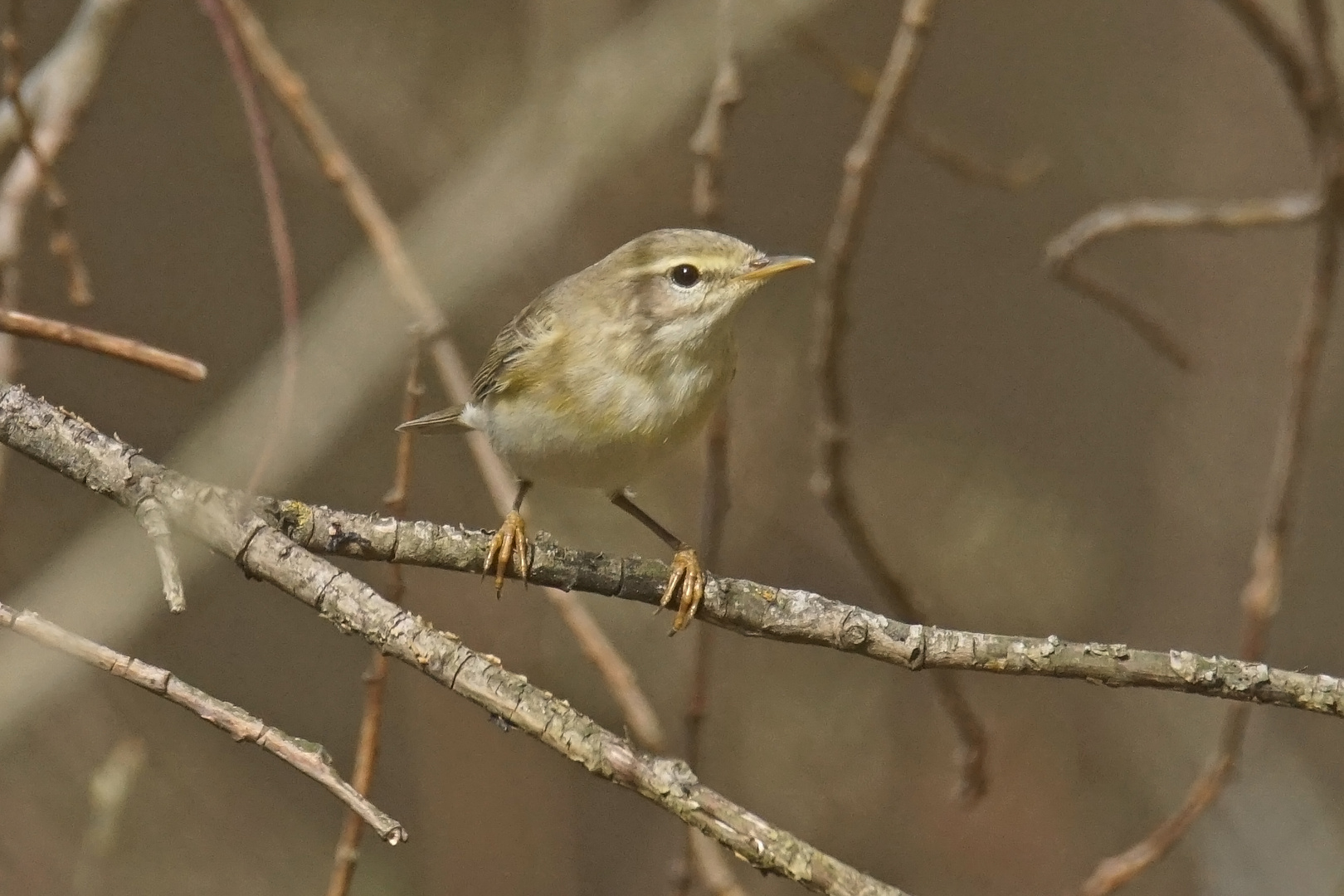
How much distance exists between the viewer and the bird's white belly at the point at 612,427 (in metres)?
2.79

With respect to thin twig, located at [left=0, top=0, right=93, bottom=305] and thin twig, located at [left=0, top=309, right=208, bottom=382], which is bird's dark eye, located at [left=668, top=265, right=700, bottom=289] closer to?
thin twig, located at [left=0, top=0, right=93, bottom=305]

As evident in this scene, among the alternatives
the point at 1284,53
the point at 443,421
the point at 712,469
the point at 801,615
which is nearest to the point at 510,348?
the point at 443,421

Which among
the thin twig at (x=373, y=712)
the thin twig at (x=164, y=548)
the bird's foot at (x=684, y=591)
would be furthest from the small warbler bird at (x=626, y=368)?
the thin twig at (x=164, y=548)

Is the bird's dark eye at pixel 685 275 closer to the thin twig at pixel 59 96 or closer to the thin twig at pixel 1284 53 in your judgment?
the thin twig at pixel 1284 53

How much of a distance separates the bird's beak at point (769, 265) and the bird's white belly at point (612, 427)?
23cm

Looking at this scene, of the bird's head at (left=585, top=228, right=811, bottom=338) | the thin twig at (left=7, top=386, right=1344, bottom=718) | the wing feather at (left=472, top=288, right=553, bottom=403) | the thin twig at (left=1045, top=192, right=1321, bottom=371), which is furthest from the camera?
the wing feather at (left=472, top=288, right=553, bottom=403)

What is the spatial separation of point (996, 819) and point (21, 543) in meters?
4.29

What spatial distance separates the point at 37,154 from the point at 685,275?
1.38 m

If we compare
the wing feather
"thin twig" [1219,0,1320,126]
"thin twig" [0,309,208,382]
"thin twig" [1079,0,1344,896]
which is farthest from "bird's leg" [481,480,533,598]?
"thin twig" [1219,0,1320,126]

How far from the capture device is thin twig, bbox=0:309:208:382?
1.60 meters

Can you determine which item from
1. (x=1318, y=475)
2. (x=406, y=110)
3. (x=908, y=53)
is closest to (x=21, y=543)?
(x=406, y=110)

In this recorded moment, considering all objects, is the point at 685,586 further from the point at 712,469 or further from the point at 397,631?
the point at 397,631

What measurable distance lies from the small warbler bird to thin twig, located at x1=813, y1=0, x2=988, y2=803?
0.17 meters

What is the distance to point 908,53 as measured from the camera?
97.6 inches
